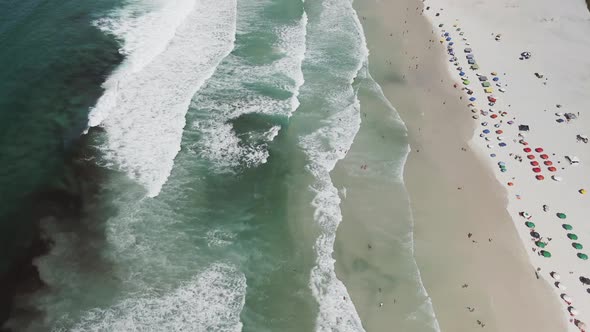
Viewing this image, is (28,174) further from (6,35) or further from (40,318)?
(6,35)

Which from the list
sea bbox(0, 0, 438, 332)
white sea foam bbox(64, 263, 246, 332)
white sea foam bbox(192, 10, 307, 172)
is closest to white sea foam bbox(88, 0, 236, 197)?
sea bbox(0, 0, 438, 332)

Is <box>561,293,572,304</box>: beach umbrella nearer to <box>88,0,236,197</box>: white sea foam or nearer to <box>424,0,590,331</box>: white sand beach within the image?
<box>424,0,590,331</box>: white sand beach

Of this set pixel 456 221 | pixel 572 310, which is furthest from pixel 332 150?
pixel 572 310

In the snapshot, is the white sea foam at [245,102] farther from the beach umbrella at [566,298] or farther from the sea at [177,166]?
the beach umbrella at [566,298]

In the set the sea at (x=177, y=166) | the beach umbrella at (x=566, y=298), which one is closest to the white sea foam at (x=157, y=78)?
the sea at (x=177, y=166)

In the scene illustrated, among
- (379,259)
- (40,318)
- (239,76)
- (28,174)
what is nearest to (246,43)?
(239,76)
